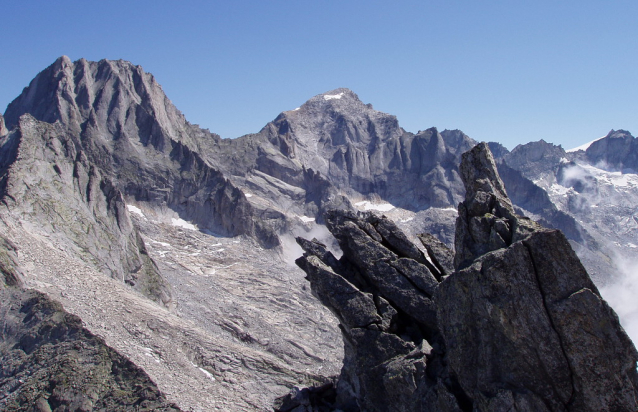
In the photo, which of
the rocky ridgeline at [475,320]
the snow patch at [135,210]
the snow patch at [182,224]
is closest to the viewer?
the rocky ridgeline at [475,320]

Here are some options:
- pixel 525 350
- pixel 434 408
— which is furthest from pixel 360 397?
pixel 525 350

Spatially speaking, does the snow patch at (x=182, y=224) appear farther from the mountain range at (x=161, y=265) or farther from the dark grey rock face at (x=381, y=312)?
the dark grey rock face at (x=381, y=312)

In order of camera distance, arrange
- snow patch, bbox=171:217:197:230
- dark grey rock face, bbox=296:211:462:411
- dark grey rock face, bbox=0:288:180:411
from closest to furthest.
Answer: dark grey rock face, bbox=296:211:462:411 < dark grey rock face, bbox=0:288:180:411 < snow patch, bbox=171:217:197:230

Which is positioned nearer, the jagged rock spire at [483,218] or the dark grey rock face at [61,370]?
the jagged rock spire at [483,218]

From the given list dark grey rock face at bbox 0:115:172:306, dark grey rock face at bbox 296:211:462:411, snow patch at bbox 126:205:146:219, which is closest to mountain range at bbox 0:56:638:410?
dark grey rock face at bbox 0:115:172:306

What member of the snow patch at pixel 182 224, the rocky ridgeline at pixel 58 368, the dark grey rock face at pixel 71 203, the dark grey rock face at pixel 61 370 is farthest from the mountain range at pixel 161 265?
the dark grey rock face at pixel 61 370

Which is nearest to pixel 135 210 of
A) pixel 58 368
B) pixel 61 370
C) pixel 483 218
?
pixel 58 368

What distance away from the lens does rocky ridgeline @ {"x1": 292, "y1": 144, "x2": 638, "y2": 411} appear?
70.9 feet

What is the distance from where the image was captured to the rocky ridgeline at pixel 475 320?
2162 centimetres

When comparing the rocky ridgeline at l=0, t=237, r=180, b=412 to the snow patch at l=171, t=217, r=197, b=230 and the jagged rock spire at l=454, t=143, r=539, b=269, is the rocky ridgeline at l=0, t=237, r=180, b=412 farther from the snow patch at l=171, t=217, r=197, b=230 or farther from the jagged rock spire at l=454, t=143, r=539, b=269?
the snow patch at l=171, t=217, r=197, b=230

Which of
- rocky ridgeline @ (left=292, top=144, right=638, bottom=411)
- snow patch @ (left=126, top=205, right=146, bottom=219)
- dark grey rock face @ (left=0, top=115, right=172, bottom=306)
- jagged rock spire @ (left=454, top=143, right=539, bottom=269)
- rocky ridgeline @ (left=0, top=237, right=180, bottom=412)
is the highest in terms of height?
snow patch @ (left=126, top=205, right=146, bottom=219)

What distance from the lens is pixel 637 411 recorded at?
20.3 m

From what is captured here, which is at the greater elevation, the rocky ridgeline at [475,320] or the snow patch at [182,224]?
the snow patch at [182,224]

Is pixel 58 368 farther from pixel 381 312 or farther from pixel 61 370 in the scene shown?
pixel 381 312
